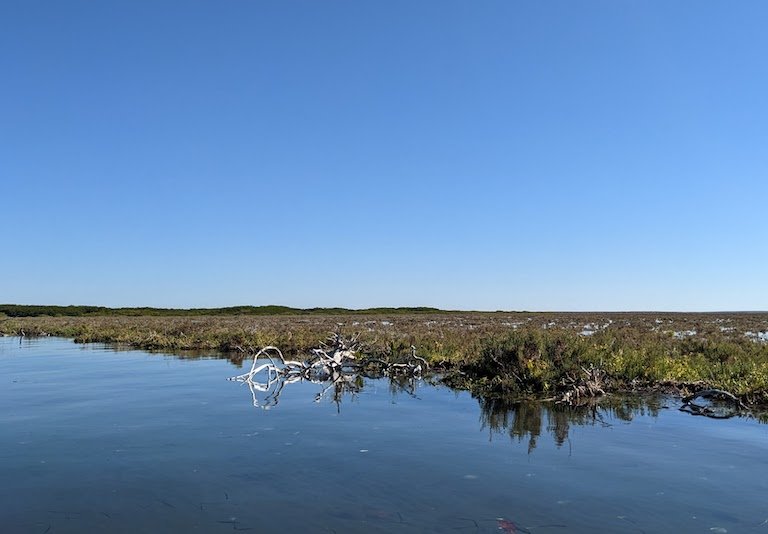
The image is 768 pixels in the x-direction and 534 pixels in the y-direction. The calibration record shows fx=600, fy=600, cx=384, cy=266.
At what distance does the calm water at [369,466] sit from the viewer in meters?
6.70

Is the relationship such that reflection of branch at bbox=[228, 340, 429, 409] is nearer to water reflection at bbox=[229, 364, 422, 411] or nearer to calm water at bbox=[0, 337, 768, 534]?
water reflection at bbox=[229, 364, 422, 411]

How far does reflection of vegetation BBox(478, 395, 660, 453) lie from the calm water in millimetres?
57

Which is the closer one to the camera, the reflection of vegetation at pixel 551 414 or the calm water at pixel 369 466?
the calm water at pixel 369 466

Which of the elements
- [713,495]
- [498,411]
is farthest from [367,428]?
[713,495]

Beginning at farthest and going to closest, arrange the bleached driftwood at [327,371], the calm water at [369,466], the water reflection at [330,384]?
the bleached driftwood at [327,371] → the water reflection at [330,384] → the calm water at [369,466]

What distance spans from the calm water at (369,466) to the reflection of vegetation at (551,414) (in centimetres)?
6

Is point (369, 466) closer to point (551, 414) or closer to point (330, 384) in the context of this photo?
point (551, 414)

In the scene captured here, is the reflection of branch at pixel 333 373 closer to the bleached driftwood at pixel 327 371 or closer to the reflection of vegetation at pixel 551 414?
the bleached driftwood at pixel 327 371

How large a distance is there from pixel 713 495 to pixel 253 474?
600cm

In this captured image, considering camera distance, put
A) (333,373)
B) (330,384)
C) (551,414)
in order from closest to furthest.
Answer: (551,414) < (330,384) < (333,373)

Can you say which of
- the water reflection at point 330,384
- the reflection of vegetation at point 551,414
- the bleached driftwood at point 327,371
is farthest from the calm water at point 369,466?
the bleached driftwood at point 327,371

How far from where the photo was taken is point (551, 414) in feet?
41.9

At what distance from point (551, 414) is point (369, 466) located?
542cm

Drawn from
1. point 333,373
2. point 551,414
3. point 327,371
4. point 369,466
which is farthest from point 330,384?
point 369,466
